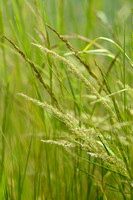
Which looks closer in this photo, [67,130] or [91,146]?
[91,146]

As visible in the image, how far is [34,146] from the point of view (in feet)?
3.68

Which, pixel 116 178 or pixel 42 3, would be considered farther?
pixel 42 3

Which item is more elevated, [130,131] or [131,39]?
[131,39]

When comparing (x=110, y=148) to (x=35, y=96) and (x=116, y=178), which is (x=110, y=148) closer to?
(x=116, y=178)

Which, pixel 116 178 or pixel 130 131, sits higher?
pixel 130 131

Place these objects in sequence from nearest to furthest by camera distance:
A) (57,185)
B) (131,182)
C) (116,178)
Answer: (131,182) → (116,178) → (57,185)

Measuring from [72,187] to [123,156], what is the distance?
8.9 inches

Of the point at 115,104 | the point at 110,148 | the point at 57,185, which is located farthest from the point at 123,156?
the point at 57,185

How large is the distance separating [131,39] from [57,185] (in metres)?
0.51

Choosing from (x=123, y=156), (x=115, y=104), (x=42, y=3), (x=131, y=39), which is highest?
(x=42, y=3)

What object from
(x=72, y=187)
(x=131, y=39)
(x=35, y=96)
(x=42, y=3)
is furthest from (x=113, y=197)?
(x=42, y=3)

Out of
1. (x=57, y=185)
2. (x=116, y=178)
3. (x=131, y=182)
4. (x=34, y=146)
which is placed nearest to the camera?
(x=131, y=182)

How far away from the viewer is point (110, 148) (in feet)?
2.64

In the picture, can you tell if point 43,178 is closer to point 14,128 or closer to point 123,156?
point 14,128
